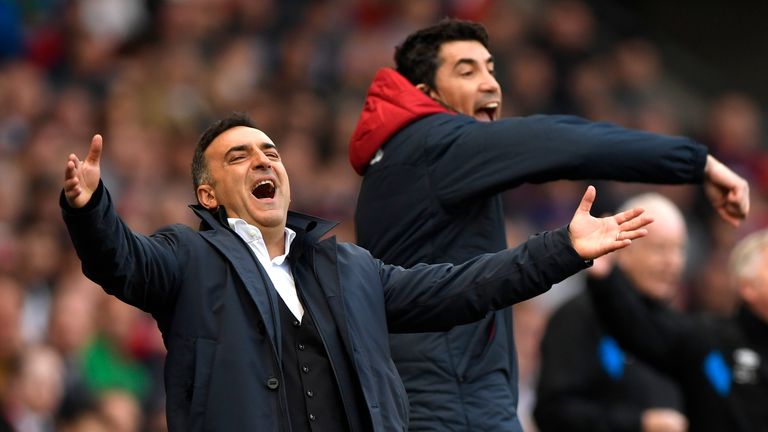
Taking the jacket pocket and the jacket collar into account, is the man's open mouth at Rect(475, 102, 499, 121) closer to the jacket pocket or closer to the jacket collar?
the jacket collar

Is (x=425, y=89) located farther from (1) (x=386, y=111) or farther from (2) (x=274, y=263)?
(2) (x=274, y=263)

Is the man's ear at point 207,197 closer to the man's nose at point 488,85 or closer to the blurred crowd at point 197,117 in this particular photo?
the man's nose at point 488,85

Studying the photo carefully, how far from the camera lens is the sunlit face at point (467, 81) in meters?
5.65

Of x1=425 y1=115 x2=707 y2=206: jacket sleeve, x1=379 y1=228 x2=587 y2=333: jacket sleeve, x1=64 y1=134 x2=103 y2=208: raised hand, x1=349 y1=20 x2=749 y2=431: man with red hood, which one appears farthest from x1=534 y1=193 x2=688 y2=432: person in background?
x1=64 y1=134 x2=103 y2=208: raised hand

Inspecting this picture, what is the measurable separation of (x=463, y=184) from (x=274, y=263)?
0.84 m

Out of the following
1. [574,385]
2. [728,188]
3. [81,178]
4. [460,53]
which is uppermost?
[460,53]

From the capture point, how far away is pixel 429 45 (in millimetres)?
5750

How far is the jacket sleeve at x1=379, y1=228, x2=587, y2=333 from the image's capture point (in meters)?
4.50

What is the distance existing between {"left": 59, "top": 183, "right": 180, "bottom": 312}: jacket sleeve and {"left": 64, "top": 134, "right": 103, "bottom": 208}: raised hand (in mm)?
19

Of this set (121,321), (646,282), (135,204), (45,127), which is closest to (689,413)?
(646,282)

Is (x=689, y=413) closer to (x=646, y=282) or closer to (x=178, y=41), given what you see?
(x=646, y=282)

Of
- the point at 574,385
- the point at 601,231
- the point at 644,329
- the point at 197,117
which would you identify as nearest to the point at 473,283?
the point at 601,231

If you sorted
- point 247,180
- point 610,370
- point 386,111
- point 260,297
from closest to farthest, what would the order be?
1. point 260,297
2. point 247,180
3. point 386,111
4. point 610,370

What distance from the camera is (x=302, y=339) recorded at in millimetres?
4508
